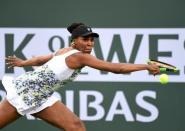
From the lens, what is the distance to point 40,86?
6.45 m

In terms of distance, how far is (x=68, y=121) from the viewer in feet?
21.0

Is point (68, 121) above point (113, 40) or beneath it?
beneath

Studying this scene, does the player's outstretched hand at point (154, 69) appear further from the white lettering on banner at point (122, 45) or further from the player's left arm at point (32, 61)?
the white lettering on banner at point (122, 45)

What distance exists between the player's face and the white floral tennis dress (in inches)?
3.5

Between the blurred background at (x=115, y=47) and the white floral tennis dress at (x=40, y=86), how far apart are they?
1.85 m

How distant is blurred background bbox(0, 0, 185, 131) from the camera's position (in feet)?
27.1

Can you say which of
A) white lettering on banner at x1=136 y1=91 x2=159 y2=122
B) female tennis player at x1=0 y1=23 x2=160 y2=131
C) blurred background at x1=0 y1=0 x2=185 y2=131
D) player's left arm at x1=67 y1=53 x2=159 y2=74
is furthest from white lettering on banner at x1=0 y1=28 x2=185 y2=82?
player's left arm at x1=67 y1=53 x2=159 y2=74

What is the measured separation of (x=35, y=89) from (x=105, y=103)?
199cm

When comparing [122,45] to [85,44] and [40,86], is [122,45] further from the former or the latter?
[40,86]

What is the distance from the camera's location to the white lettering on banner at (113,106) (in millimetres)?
8297

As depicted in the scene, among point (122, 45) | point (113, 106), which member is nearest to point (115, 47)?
point (122, 45)

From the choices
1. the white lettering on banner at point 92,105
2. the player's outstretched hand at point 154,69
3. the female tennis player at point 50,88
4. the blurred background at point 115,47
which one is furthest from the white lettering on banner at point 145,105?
the player's outstretched hand at point 154,69
